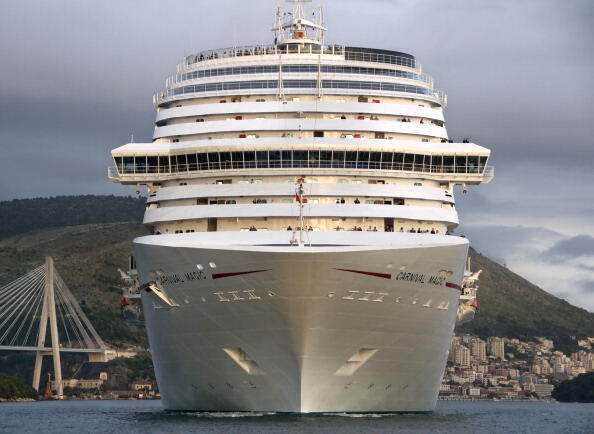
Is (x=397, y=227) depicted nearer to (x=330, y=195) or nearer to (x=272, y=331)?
(x=330, y=195)

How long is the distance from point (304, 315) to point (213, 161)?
9.10 m

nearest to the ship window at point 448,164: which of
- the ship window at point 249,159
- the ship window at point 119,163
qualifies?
the ship window at point 249,159

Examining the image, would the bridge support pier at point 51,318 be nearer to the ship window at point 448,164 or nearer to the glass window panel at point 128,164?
the glass window panel at point 128,164

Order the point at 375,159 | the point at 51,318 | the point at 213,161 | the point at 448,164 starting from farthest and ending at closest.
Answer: the point at 51,318, the point at 448,164, the point at 213,161, the point at 375,159

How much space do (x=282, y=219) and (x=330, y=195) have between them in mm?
2078

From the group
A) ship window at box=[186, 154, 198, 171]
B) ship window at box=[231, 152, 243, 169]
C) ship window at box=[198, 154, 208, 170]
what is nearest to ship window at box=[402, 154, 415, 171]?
ship window at box=[231, 152, 243, 169]

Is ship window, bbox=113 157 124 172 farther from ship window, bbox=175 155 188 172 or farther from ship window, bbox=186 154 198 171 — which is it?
ship window, bbox=186 154 198 171

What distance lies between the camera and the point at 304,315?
50.2 m

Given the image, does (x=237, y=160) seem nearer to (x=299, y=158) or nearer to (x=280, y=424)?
(x=299, y=158)

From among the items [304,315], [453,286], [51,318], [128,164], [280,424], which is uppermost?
[128,164]

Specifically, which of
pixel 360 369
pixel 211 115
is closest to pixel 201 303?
pixel 360 369

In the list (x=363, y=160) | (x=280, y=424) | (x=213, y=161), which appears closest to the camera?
(x=280, y=424)

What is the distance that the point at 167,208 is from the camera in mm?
56531

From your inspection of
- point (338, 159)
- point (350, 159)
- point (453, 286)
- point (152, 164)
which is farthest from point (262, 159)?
point (453, 286)
